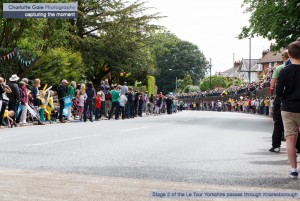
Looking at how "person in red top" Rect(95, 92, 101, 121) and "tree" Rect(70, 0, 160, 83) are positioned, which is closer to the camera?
"person in red top" Rect(95, 92, 101, 121)

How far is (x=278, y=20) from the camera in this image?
104 feet

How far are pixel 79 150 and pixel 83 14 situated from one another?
35329 millimetres

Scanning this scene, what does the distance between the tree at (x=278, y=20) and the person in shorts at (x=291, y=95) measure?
23.7m

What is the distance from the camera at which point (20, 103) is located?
21453 mm

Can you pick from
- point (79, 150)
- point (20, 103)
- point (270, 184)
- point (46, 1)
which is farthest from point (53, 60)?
point (270, 184)

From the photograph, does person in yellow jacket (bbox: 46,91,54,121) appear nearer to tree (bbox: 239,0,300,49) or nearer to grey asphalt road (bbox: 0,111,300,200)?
grey asphalt road (bbox: 0,111,300,200)

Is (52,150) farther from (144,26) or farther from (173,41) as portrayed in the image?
(173,41)

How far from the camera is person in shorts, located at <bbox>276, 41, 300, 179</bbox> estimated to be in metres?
7.67

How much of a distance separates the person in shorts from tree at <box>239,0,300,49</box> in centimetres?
2373

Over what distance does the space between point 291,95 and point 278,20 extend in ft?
81.4

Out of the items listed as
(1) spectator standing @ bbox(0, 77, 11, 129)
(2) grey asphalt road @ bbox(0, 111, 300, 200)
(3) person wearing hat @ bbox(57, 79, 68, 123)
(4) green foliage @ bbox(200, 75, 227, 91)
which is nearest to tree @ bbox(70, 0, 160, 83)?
(3) person wearing hat @ bbox(57, 79, 68, 123)

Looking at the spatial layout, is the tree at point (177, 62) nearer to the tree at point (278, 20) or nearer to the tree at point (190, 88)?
the tree at point (190, 88)

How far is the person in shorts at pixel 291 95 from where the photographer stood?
7668 millimetres

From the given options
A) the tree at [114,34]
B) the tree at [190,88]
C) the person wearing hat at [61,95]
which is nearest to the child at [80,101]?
the person wearing hat at [61,95]
